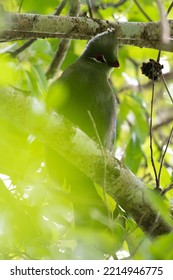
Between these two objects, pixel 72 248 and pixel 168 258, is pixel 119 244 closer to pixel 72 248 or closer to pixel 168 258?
pixel 72 248

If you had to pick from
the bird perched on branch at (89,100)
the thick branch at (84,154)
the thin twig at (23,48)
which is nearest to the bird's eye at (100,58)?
the bird perched on branch at (89,100)

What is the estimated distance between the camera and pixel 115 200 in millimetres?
2447

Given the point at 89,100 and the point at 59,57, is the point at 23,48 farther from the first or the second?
the point at 89,100

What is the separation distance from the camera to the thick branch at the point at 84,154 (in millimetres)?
2156

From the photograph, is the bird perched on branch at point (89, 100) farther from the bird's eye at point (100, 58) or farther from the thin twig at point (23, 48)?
the thin twig at point (23, 48)

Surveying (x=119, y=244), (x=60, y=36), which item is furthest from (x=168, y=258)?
(x=60, y=36)

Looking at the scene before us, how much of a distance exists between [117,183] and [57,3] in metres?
1.22

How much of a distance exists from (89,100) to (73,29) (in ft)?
1.52

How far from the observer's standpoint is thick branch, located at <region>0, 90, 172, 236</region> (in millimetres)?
2156

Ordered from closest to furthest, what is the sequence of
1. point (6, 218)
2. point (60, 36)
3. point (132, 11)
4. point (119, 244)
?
point (6, 218), point (119, 244), point (60, 36), point (132, 11)

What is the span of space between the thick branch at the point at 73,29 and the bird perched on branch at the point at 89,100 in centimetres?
9

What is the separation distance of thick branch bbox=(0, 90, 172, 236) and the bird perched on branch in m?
0.40

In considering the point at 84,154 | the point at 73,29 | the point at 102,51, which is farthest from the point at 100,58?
the point at 84,154

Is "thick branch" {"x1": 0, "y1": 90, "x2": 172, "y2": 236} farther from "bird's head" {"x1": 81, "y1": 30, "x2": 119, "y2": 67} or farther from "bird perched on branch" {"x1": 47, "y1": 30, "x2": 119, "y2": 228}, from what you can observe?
"bird's head" {"x1": 81, "y1": 30, "x2": 119, "y2": 67}
